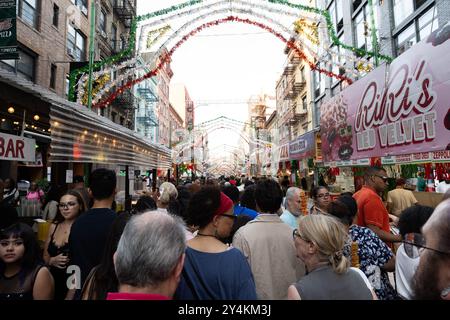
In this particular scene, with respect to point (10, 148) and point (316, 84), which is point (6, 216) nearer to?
point (10, 148)

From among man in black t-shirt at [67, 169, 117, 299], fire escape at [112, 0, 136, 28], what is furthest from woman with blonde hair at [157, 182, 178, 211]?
fire escape at [112, 0, 136, 28]

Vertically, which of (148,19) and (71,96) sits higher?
(148,19)

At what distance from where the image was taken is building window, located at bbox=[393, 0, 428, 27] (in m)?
12.9

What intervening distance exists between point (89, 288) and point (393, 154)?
5.33m

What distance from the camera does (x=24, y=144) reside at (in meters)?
5.35

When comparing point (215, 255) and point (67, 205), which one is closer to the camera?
point (215, 255)

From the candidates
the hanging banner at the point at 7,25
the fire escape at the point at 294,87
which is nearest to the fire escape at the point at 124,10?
the fire escape at the point at 294,87

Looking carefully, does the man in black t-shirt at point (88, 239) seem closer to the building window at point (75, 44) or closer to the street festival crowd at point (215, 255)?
the street festival crowd at point (215, 255)

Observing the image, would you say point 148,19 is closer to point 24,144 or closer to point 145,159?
point 145,159

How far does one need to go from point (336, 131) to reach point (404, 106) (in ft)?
10.7

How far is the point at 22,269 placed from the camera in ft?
9.00

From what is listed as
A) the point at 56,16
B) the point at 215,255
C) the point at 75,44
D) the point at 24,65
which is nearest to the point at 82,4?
the point at 75,44

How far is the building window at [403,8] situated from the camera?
12914 millimetres
